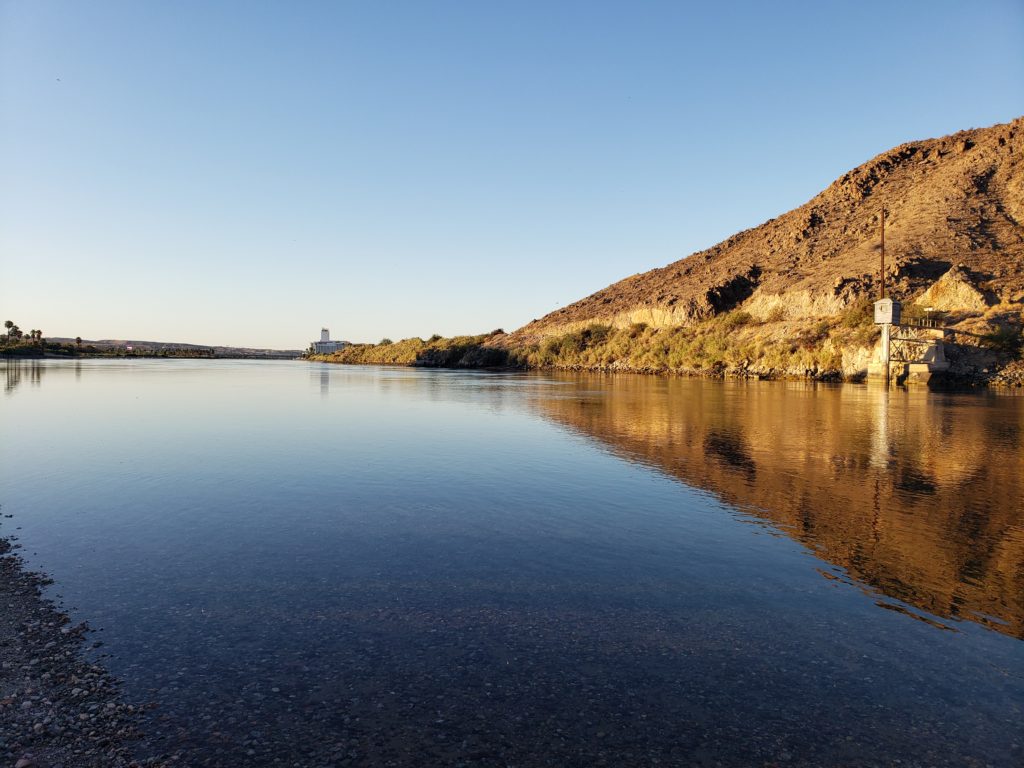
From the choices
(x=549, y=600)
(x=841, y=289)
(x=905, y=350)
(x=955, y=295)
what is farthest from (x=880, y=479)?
(x=841, y=289)

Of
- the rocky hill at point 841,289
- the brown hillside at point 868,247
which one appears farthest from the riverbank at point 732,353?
the brown hillside at point 868,247

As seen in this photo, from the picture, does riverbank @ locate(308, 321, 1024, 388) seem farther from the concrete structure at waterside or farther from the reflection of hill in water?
the reflection of hill in water

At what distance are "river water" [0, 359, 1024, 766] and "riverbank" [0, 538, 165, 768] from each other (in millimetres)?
277

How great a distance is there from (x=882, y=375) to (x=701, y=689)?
61.6 metres

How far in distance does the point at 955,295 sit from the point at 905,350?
16.3 m

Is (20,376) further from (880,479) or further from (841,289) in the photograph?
(841,289)

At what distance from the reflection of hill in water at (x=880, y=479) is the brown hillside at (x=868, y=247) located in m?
52.7

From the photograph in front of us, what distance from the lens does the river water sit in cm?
496

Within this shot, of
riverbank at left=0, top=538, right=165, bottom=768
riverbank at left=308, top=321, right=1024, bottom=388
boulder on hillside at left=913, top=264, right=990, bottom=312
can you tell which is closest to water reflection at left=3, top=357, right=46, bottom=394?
riverbank at left=0, top=538, right=165, bottom=768

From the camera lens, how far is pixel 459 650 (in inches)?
249

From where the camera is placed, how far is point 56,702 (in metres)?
5.14

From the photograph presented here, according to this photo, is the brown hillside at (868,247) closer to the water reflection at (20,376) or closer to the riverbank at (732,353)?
the riverbank at (732,353)

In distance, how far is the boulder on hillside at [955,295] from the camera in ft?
207

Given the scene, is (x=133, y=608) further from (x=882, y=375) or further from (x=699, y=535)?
(x=882, y=375)
